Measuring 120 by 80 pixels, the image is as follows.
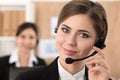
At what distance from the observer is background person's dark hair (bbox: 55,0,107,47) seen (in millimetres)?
1156

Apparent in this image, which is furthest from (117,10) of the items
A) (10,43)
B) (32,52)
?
(10,43)

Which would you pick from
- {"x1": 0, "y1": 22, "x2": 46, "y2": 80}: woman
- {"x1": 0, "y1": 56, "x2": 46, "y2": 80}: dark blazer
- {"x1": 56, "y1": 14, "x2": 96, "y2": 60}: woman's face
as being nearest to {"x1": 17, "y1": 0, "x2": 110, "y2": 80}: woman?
{"x1": 56, "y1": 14, "x2": 96, "y2": 60}: woman's face

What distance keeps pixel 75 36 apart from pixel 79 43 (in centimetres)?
4

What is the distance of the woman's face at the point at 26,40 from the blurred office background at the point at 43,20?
0.29 metres

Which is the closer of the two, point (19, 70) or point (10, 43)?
point (19, 70)

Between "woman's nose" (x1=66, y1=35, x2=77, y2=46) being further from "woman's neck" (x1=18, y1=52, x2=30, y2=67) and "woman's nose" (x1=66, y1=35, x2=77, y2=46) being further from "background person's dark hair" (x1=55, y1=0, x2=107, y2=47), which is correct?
"woman's neck" (x1=18, y1=52, x2=30, y2=67)

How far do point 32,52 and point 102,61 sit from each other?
2125 mm

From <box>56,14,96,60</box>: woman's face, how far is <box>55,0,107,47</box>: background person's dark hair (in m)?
0.02

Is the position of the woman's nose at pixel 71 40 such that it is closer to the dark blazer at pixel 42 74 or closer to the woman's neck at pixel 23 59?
the dark blazer at pixel 42 74

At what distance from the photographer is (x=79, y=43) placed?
3.80 feet

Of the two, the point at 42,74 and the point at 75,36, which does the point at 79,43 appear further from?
the point at 42,74

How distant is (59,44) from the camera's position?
3.86 feet

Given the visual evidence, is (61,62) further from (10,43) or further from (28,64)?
(10,43)

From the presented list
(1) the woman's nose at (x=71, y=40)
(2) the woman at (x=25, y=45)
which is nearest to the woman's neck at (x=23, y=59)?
(2) the woman at (x=25, y=45)
